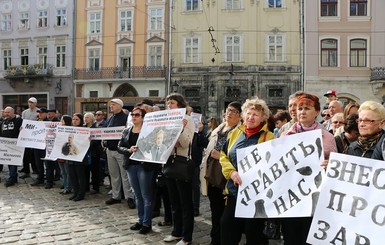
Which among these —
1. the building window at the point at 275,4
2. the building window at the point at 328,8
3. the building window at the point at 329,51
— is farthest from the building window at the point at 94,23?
the building window at the point at 329,51

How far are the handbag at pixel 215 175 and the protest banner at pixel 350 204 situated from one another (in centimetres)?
149

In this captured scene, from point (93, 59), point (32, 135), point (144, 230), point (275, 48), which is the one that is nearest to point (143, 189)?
point (144, 230)

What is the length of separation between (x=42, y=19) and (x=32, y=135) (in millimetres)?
24973

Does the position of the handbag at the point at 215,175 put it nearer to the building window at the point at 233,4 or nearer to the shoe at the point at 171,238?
the shoe at the point at 171,238

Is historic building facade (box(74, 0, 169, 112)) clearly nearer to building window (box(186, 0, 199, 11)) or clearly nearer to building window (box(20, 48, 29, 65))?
building window (box(186, 0, 199, 11))

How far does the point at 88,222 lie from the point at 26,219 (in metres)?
1.12

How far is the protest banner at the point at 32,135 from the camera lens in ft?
29.7

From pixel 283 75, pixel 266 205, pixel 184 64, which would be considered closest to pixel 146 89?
pixel 184 64

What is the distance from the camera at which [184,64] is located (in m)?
27.3

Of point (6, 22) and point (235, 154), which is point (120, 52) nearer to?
point (6, 22)

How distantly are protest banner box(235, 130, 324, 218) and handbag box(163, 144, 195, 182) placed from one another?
114 cm

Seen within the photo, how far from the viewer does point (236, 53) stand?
26.7 m

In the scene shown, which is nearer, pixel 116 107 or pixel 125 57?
pixel 116 107

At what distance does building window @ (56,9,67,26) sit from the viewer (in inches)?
1189
